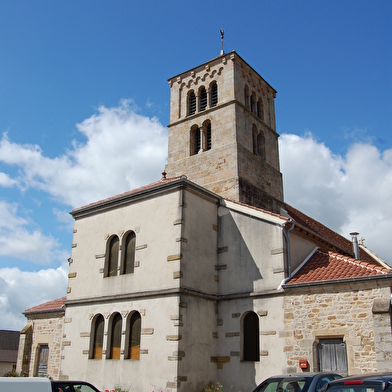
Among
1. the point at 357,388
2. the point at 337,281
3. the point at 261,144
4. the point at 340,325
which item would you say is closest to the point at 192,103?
the point at 261,144

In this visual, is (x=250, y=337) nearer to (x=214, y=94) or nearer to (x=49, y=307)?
(x=49, y=307)

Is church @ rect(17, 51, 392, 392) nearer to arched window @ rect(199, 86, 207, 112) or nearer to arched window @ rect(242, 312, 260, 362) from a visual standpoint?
arched window @ rect(242, 312, 260, 362)

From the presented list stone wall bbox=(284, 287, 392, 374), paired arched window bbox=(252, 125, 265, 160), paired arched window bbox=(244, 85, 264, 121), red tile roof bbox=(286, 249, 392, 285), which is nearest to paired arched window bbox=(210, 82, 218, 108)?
paired arched window bbox=(244, 85, 264, 121)

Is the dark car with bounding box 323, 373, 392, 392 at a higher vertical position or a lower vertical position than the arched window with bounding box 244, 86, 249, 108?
lower

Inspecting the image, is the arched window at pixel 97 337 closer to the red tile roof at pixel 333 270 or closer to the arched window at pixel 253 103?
the red tile roof at pixel 333 270

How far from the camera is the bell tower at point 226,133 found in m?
21.1

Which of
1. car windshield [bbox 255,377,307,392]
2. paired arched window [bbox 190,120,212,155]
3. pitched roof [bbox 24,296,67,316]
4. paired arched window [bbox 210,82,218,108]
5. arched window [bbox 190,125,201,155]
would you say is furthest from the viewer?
paired arched window [bbox 210,82,218,108]

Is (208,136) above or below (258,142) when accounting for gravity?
below

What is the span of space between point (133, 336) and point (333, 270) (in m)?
7.48

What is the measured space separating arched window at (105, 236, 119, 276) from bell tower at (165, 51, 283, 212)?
5623mm

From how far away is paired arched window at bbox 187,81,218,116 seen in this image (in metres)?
23.7

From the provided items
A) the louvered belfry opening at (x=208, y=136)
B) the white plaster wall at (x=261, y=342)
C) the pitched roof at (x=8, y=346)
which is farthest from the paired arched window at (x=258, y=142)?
the pitched roof at (x=8, y=346)

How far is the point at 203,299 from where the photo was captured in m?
15.8

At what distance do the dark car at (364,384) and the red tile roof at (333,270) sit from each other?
7.78 meters
